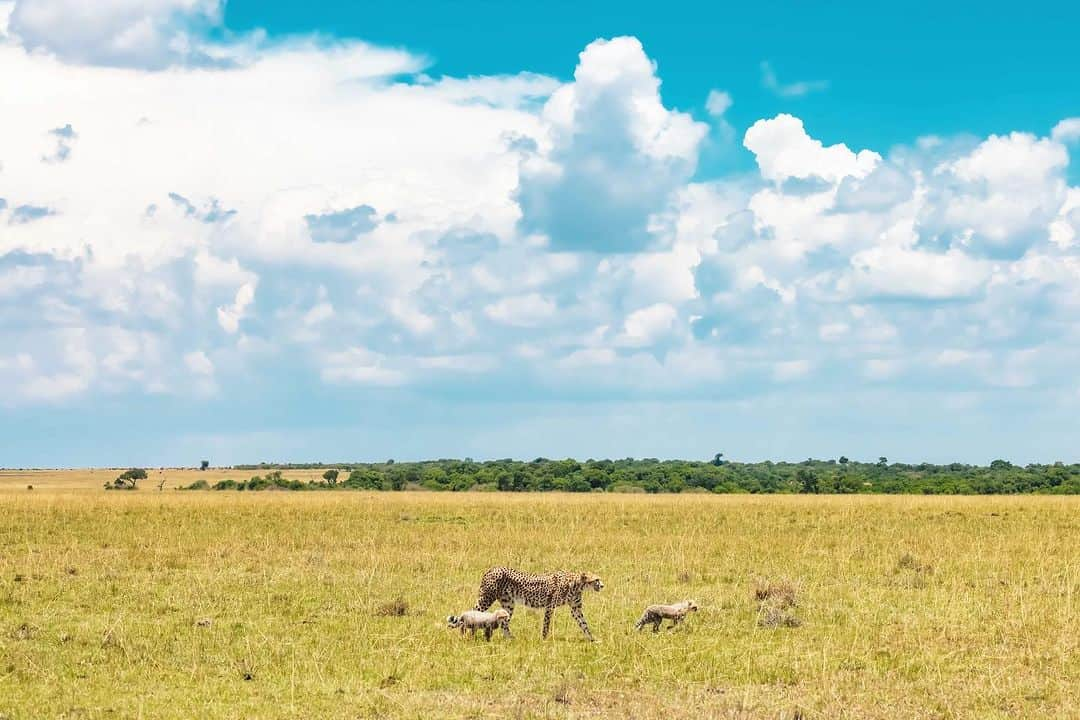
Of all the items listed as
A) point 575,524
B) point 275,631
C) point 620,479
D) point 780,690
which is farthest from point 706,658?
point 620,479

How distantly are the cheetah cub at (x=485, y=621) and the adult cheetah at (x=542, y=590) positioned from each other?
0.29 metres

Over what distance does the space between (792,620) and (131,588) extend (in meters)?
11.1

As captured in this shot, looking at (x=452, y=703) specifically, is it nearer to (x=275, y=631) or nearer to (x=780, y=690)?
(x=780, y=690)

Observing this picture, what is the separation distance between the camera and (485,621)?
584 inches

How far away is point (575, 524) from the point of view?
120 feet

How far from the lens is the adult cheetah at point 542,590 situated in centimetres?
1488

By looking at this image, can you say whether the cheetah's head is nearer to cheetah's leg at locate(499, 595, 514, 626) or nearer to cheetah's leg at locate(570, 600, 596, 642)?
cheetah's leg at locate(570, 600, 596, 642)

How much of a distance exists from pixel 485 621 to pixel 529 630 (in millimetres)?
1148

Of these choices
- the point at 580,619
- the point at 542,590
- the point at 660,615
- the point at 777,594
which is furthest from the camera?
the point at 777,594

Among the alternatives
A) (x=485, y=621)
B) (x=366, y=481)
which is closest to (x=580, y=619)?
(x=485, y=621)

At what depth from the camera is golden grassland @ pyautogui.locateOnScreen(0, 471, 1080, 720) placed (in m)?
11.9

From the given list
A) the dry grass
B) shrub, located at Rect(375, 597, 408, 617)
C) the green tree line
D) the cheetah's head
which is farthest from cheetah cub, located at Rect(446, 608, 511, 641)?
the green tree line

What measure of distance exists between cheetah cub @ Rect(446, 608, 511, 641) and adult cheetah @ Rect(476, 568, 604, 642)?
29 cm

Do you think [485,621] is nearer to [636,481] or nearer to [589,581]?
[589,581]
